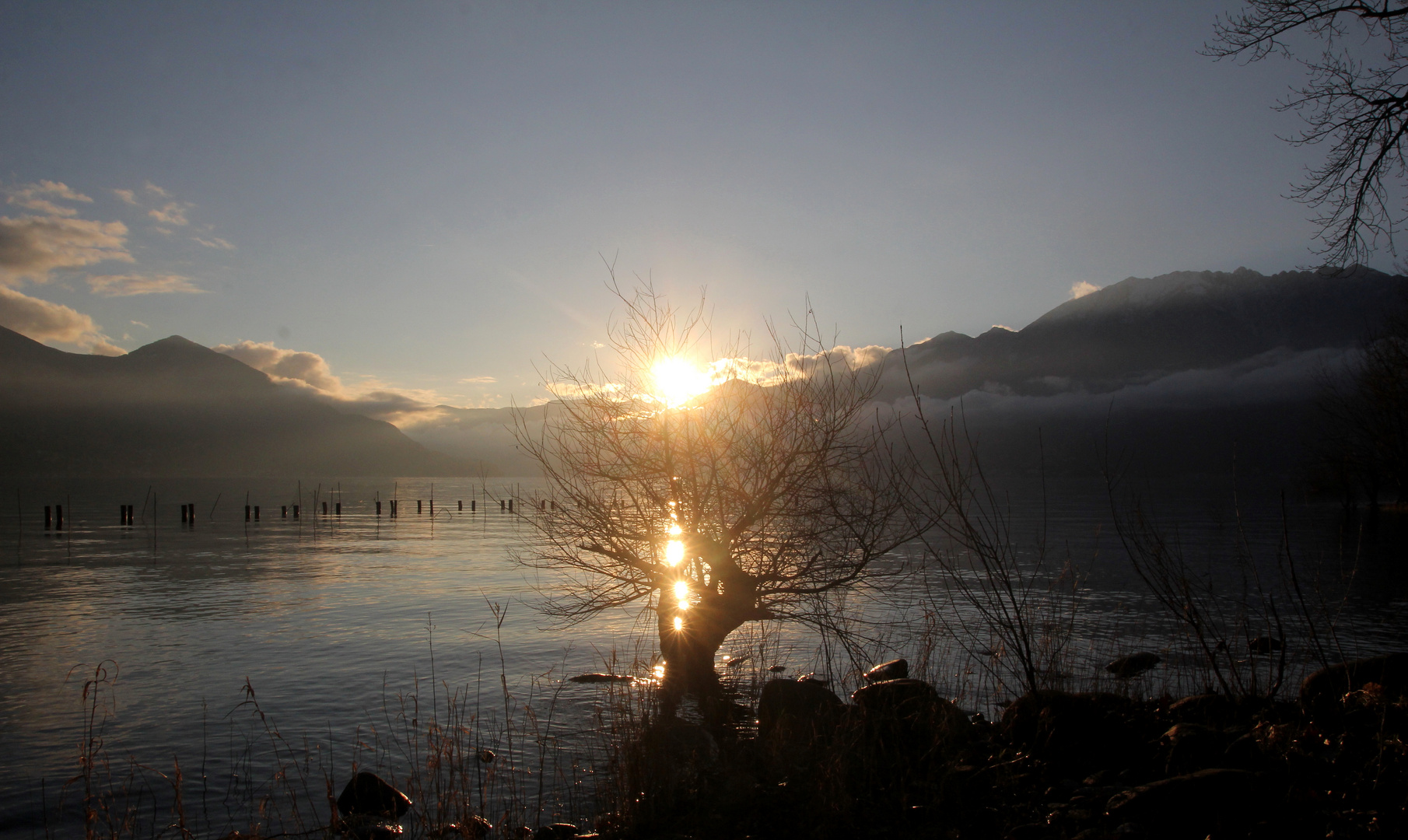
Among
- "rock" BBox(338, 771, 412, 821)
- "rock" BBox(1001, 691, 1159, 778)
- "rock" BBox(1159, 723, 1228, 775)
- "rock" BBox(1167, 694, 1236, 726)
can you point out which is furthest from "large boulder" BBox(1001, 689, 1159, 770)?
"rock" BBox(338, 771, 412, 821)

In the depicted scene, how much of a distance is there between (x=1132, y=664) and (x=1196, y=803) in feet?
43.0

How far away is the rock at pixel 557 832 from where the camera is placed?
8.36m

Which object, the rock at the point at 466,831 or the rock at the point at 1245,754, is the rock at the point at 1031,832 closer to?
the rock at the point at 1245,754

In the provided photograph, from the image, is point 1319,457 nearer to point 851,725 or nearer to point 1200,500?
point 1200,500

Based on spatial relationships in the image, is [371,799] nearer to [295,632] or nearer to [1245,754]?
[1245,754]

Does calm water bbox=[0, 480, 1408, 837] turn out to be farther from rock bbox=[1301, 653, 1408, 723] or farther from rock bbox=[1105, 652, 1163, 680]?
rock bbox=[1301, 653, 1408, 723]

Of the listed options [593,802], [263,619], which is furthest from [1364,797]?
[263,619]

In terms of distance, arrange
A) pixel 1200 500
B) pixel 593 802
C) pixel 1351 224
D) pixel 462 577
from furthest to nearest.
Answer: pixel 1200 500, pixel 462 577, pixel 593 802, pixel 1351 224

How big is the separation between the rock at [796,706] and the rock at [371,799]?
16.5 feet

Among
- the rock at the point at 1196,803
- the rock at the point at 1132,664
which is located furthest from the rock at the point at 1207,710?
the rock at the point at 1132,664

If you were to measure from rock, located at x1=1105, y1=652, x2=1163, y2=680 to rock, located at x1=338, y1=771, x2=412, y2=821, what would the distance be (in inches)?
Result: 565

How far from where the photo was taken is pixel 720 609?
14.5m

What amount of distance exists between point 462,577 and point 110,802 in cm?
2713

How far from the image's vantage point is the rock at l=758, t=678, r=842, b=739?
11.4 m
